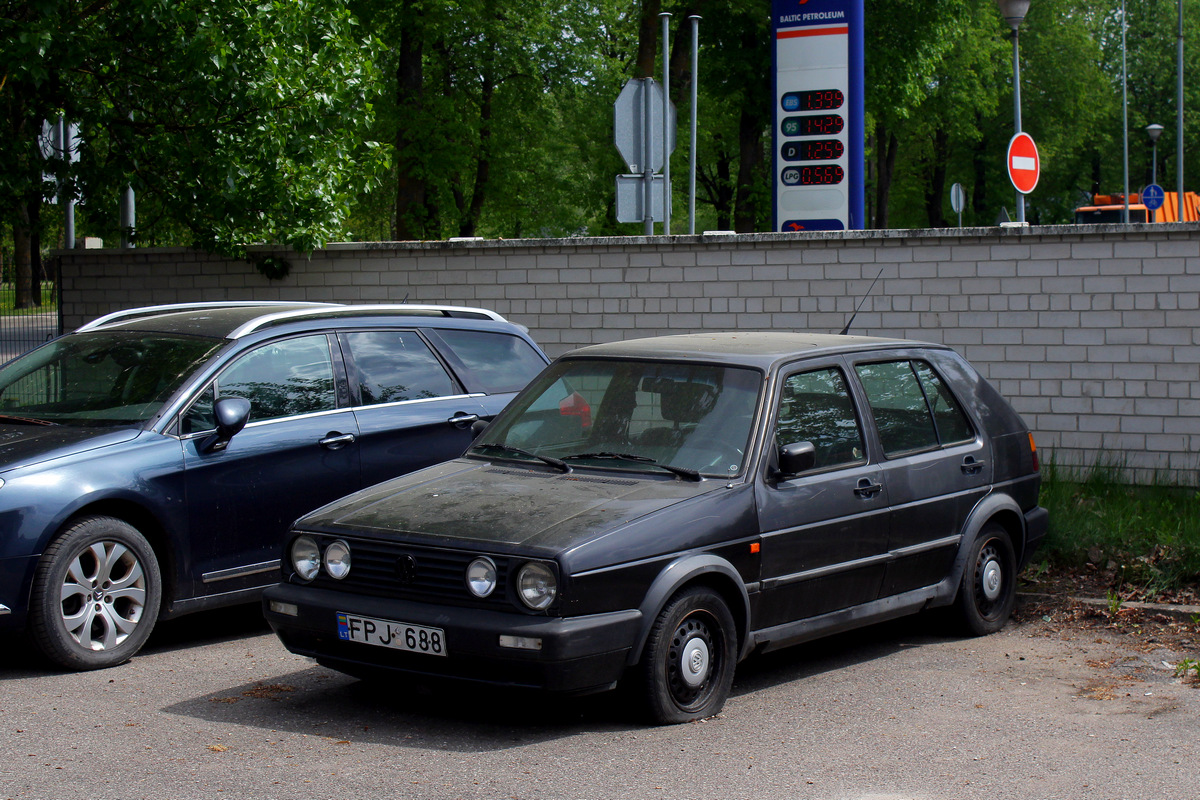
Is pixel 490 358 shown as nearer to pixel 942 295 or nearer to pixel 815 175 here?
pixel 942 295

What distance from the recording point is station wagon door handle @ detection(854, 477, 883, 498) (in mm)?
5950

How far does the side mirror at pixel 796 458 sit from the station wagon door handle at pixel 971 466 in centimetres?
141

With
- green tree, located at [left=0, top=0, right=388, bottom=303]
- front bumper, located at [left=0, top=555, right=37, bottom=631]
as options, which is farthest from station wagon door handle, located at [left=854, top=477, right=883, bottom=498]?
green tree, located at [left=0, top=0, right=388, bottom=303]

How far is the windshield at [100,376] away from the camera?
654cm

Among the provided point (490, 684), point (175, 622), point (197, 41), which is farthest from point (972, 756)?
point (197, 41)

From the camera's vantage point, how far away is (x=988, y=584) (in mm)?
6773

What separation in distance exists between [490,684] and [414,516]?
779 mm

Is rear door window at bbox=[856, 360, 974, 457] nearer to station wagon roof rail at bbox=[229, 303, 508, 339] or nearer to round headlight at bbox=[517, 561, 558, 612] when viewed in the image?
round headlight at bbox=[517, 561, 558, 612]

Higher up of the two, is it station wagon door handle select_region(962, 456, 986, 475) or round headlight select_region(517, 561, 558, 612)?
station wagon door handle select_region(962, 456, 986, 475)

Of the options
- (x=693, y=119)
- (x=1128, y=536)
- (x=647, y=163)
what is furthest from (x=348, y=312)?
(x=693, y=119)

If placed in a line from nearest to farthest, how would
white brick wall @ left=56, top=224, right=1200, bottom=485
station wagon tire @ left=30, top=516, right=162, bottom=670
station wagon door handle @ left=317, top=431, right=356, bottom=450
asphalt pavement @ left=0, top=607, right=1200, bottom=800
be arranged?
asphalt pavement @ left=0, top=607, right=1200, bottom=800
station wagon tire @ left=30, top=516, right=162, bottom=670
station wagon door handle @ left=317, top=431, right=356, bottom=450
white brick wall @ left=56, top=224, right=1200, bottom=485

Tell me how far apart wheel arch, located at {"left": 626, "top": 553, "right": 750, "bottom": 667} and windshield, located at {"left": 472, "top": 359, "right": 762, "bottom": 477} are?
17.8 inches

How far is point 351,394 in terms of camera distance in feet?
23.9

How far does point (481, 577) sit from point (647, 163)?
346 inches
